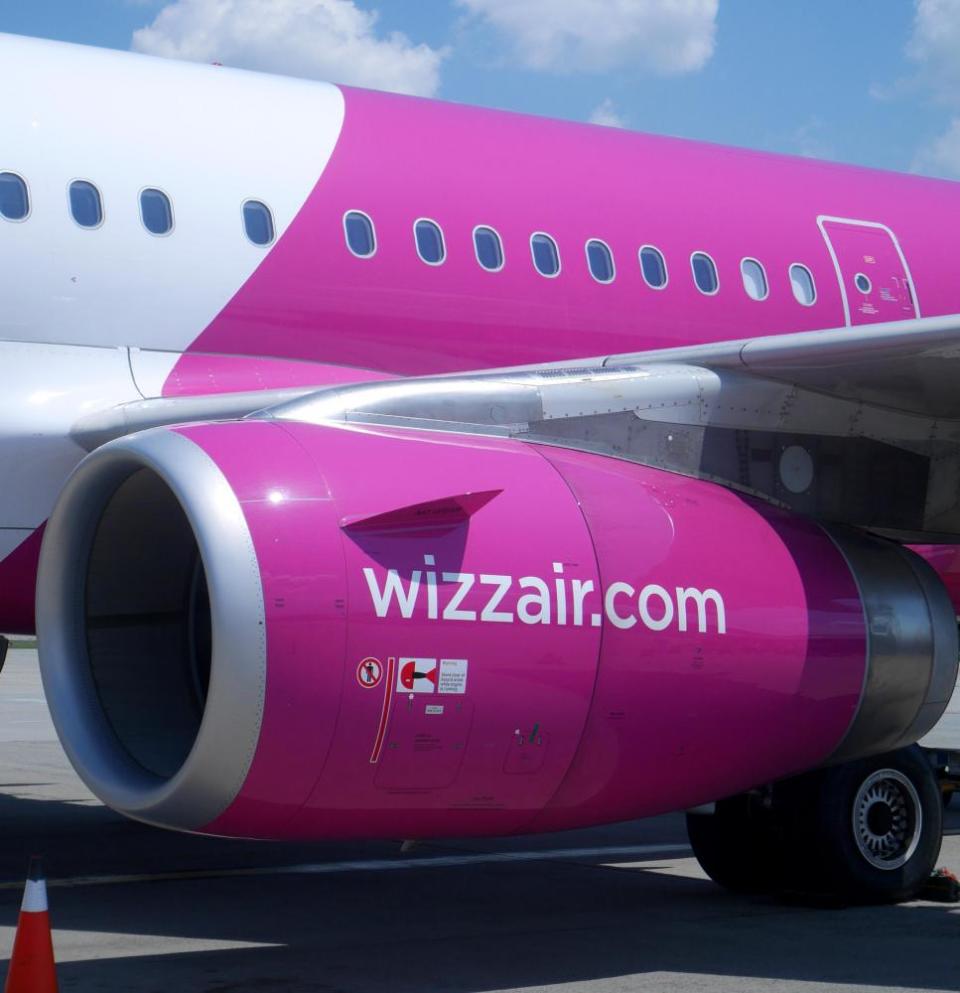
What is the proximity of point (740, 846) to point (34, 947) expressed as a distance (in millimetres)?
4184

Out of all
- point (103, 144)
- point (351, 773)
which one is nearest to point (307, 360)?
point (103, 144)

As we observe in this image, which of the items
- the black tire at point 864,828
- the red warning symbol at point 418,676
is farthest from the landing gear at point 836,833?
the red warning symbol at point 418,676

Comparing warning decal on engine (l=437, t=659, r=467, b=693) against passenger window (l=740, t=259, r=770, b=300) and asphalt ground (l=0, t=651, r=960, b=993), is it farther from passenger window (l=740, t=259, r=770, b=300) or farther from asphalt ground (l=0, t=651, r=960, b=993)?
passenger window (l=740, t=259, r=770, b=300)

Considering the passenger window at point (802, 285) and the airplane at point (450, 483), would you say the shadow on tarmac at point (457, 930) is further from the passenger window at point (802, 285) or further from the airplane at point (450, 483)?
the passenger window at point (802, 285)

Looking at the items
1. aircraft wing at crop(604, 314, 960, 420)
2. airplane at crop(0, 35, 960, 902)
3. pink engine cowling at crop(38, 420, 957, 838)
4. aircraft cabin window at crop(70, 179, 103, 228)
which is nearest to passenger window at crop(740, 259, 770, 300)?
airplane at crop(0, 35, 960, 902)

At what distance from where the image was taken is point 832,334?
24.2 feet

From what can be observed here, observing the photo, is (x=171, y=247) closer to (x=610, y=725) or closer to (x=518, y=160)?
(x=518, y=160)

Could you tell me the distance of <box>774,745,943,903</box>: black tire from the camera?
8102 mm

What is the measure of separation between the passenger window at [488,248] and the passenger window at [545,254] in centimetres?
21

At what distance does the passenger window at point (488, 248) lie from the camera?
9164 millimetres

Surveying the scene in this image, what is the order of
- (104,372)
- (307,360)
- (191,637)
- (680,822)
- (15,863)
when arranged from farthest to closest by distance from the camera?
(680,822)
(15,863)
(307,360)
(104,372)
(191,637)

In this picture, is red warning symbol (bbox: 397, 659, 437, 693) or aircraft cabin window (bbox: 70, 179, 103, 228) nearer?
red warning symbol (bbox: 397, 659, 437, 693)

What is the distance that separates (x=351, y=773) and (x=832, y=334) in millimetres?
2887

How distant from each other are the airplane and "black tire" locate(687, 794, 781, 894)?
20 millimetres
